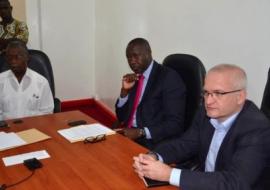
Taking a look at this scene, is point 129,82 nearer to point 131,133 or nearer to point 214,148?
point 131,133

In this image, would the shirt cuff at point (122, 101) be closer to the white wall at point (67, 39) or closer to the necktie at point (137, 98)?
the necktie at point (137, 98)

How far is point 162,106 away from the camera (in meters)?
2.51

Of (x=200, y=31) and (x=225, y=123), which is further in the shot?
(x=200, y=31)

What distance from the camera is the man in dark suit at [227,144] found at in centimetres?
142

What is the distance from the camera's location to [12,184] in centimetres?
151

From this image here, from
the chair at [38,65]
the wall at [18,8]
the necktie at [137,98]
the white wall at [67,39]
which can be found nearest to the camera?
the necktie at [137,98]

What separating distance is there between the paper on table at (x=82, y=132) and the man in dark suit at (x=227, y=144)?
471mm

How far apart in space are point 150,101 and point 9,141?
99 cm

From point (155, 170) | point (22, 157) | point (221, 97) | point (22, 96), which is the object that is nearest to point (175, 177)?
point (155, 170)

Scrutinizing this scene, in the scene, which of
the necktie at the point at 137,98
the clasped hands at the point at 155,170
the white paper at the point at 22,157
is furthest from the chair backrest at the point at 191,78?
the white paper at the point at 22,157

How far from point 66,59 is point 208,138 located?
13.0 feet

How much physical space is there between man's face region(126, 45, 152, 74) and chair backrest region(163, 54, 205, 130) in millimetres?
199

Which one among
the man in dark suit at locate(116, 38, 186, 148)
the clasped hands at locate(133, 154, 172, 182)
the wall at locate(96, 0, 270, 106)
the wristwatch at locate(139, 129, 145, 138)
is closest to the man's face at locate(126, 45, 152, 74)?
the man in dark suit at locate(116, 38, 186, 148)

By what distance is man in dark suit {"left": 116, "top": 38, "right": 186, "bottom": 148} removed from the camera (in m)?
2.38
